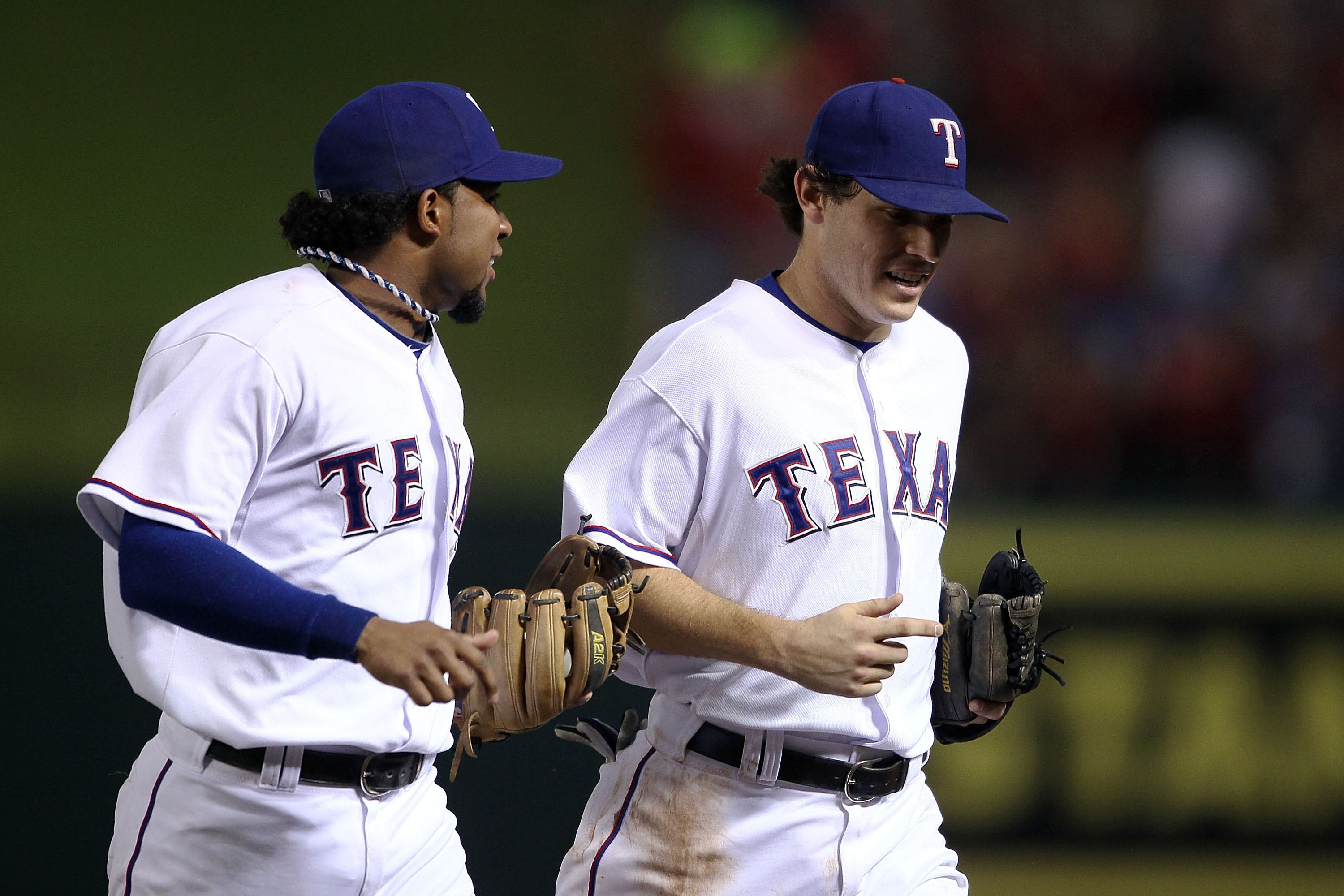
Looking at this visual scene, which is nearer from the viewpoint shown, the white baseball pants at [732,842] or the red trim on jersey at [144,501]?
the red trim on jersey at [144,501]

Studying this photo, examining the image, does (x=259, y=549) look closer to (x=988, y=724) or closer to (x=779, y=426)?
(x=779, y=426)

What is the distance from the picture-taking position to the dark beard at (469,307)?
239cm

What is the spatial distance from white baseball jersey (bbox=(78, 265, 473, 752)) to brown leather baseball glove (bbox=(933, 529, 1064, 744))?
41.5 inches

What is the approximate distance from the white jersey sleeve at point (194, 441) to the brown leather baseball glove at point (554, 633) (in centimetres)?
46

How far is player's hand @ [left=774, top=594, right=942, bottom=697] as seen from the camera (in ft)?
7.18

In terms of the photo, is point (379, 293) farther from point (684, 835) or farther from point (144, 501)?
point (684, 835)

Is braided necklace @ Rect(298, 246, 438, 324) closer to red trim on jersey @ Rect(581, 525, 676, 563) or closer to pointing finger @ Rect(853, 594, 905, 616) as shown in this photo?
red trim on jersey @ Rect(581, 525, 676, 563)

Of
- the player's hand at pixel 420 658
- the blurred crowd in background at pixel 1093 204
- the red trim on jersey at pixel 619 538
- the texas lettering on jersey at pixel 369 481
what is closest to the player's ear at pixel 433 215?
the texas lettering on jersey at pixel 369 481

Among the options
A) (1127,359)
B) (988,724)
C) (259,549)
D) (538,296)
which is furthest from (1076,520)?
(259,549)

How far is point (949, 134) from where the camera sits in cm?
Result: 258

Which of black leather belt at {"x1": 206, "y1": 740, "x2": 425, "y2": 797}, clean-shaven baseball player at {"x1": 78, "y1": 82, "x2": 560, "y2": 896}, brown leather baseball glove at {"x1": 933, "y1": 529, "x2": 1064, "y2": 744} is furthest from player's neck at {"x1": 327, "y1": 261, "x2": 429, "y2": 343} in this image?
brown leather baseball glove at {"x1": 933, "y1": 529, "x2": 1064, "y2": 744}

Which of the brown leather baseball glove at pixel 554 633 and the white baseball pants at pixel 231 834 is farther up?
the brown leather baseball glove at pixel 554 633

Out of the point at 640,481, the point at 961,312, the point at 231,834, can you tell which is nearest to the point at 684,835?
the point at 640,481

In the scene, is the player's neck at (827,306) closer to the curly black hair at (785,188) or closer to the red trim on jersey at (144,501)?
the curly black hair at (785,188)
